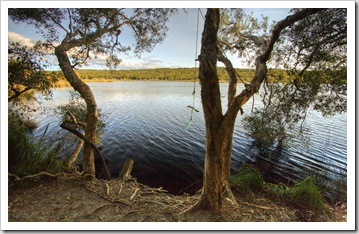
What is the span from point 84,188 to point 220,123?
3180 millimetres

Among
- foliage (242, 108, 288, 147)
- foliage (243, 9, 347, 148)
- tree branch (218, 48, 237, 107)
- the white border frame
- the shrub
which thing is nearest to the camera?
the white border frame

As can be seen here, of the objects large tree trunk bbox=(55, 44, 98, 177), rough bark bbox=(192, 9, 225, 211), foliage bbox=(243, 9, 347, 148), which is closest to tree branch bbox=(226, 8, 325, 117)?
rough bark bbox=(192, 9, 225, 211)

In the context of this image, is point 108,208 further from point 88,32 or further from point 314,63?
point 314,63

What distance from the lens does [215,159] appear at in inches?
101

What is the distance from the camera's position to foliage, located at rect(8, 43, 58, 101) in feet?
11.0

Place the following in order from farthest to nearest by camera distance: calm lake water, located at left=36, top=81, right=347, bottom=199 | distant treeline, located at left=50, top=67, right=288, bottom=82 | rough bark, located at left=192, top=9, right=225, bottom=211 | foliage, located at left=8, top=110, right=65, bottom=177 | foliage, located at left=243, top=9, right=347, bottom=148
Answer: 1. calm lake water, located at left=36, top=81, right=347, bottom=199
2. distant treeline, located at left=50, top=67, right=288, bottom=82
3. foliage, located at left=243, top=9, right=347, bottom=148
4. foliage, located at left=8, top=110, right=65, bottom=177
5. rough bark, located at left=192, top=9, right=225, bottom=211

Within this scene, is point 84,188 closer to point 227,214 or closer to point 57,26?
point 227,214

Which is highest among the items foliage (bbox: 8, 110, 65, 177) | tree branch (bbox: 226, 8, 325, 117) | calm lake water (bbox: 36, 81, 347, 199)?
tree branch (bbox: 226, 8, 325, 117)

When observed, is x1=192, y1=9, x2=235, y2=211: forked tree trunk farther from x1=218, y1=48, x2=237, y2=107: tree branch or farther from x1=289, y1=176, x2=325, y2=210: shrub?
x1=289, y1=176, x2=325, y2=210: shrub

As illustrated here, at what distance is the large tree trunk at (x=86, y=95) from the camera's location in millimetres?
3736

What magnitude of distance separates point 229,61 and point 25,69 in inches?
168

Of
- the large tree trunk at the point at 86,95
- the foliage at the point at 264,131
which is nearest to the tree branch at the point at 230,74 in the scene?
the large tree trunk at the point at 86,95

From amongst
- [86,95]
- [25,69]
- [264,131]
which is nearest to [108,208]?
[86,95]

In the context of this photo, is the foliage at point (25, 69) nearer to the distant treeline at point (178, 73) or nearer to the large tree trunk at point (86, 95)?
the large tree trunk at point (86, 95)
